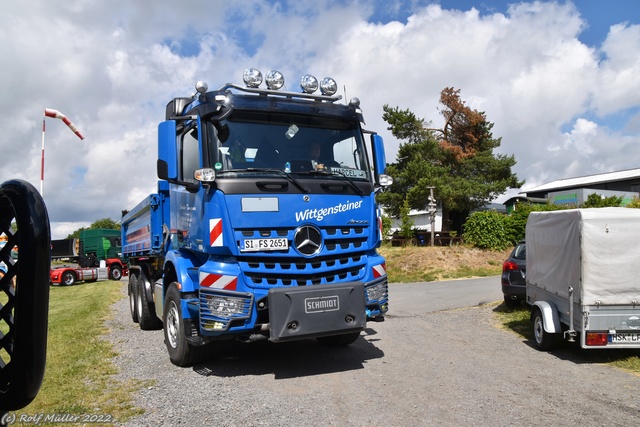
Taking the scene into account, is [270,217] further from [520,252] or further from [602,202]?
[602,202]

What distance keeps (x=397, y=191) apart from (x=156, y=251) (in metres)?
26.0

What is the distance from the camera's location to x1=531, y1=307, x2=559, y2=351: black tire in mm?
7629

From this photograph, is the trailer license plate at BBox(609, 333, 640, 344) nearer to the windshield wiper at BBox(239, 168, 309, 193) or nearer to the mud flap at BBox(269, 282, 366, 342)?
the mud flap at BBox(269, 282, 366, 342)

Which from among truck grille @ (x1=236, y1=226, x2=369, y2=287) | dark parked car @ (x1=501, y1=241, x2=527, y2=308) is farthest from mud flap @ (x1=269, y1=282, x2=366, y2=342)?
dark parked car @ (x1=501, y1=241, x2=527, y2=308)

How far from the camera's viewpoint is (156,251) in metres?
→ 8.95

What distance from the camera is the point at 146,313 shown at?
986 centimetres

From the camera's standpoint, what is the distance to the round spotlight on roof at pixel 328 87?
720 centimetres

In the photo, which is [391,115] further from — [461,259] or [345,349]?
[345,349]

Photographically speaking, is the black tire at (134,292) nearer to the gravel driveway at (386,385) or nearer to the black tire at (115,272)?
the gravel driveway at (386,385)

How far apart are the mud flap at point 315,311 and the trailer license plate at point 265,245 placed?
49 centimetres

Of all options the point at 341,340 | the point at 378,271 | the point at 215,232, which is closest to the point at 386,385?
the point at 378,271

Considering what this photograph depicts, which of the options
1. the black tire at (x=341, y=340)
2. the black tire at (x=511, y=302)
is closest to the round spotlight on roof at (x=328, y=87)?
the black tire at (x=341, y=340)

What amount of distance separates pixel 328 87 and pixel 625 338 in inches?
202

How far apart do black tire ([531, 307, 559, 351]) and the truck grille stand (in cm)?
310
